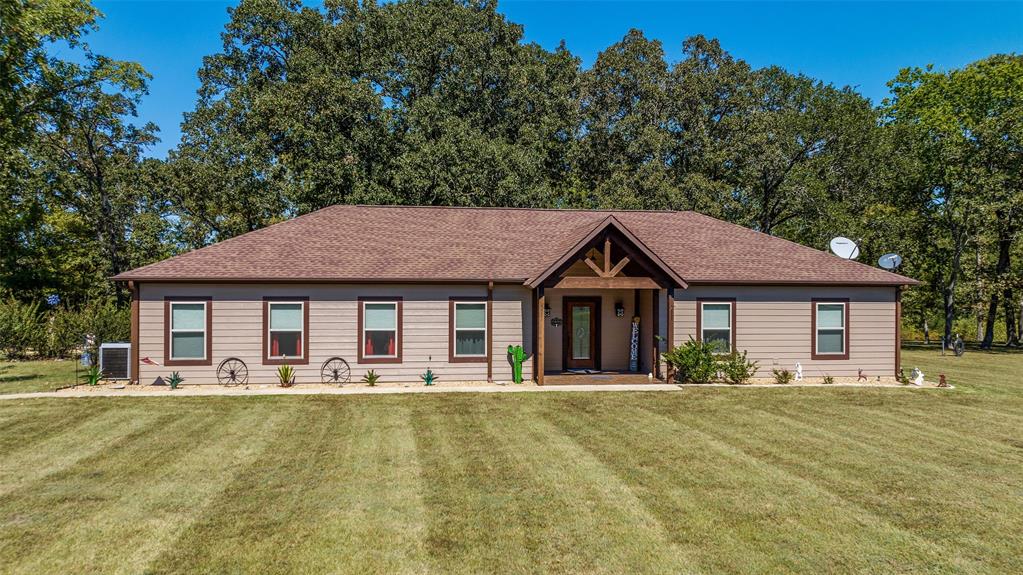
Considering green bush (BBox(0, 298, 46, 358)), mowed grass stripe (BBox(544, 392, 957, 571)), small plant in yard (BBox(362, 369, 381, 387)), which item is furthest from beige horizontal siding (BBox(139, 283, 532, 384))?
green bush (BBox(0, 298, 46, 358))

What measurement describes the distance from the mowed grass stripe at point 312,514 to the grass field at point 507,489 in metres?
0.03

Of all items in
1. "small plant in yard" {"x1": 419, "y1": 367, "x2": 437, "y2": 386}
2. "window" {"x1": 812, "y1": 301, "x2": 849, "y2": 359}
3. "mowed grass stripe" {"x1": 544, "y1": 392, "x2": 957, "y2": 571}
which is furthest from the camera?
"window" {"x1": 812, "y1": 301, "x2": 849, "y2": 359}

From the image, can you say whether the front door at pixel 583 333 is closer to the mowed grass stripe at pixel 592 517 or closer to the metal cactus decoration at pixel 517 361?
the metal cactus decoration at pixel 517 361

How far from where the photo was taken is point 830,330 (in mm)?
17078

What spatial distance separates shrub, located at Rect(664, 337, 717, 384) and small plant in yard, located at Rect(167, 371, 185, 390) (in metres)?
13.2

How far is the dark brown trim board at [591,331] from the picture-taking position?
57.2 ft

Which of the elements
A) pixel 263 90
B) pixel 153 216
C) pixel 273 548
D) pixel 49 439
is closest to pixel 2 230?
pixel 153 216

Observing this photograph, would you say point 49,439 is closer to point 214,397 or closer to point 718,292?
point 214,397

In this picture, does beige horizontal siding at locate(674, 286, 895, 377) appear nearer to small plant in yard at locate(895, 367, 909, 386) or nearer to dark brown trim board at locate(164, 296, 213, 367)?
small plant in yard at locate(895, 367, 909, 386)

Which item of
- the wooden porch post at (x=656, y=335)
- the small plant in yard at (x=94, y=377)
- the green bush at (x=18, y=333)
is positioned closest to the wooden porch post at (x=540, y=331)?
the wooden porch post at (x=656, y=335)

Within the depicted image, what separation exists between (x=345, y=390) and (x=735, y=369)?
423 inches

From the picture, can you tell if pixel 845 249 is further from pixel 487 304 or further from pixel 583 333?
pixel 487 304

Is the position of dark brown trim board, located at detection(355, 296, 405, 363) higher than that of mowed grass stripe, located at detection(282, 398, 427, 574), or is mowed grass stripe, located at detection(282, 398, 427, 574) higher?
dark brown trim board, located at detection(355, 296, 405, 363)

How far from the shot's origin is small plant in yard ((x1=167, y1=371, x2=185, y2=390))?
1473 cm
